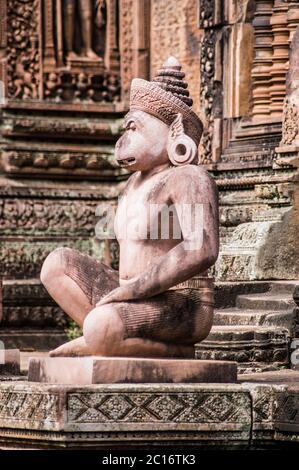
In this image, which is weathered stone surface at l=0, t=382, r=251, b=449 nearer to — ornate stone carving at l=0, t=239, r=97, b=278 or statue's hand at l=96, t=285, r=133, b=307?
statue's hand at l=96, t=285, r=133, b=307

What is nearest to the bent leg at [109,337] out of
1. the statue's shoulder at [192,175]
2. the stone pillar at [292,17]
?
the statue's shoulder at [192,175]

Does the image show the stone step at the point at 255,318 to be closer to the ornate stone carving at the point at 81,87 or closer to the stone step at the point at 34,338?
the stone step at the point at 34,338

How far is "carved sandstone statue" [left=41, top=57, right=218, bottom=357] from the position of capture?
8.87 meters

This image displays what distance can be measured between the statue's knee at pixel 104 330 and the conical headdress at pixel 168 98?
1.14m

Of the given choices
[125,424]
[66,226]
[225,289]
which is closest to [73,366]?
[125,424]

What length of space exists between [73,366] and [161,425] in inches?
22.3

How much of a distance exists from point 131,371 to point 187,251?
68cm

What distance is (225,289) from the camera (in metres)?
11.7

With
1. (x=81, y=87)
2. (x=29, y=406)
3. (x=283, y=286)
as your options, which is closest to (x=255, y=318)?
(x=283, y=286)

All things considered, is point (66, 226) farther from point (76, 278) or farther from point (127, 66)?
point (76, 278)

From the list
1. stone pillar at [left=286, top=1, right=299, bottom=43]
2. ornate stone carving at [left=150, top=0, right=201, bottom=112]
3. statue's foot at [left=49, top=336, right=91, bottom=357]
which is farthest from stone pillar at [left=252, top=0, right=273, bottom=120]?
statue's foot at [left=49, top=336, right=91, bottom=357]

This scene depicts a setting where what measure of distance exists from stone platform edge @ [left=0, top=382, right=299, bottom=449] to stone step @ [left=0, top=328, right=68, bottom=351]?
6.50m

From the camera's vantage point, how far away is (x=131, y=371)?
8.80 metres

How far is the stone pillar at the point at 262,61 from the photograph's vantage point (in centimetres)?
1373
